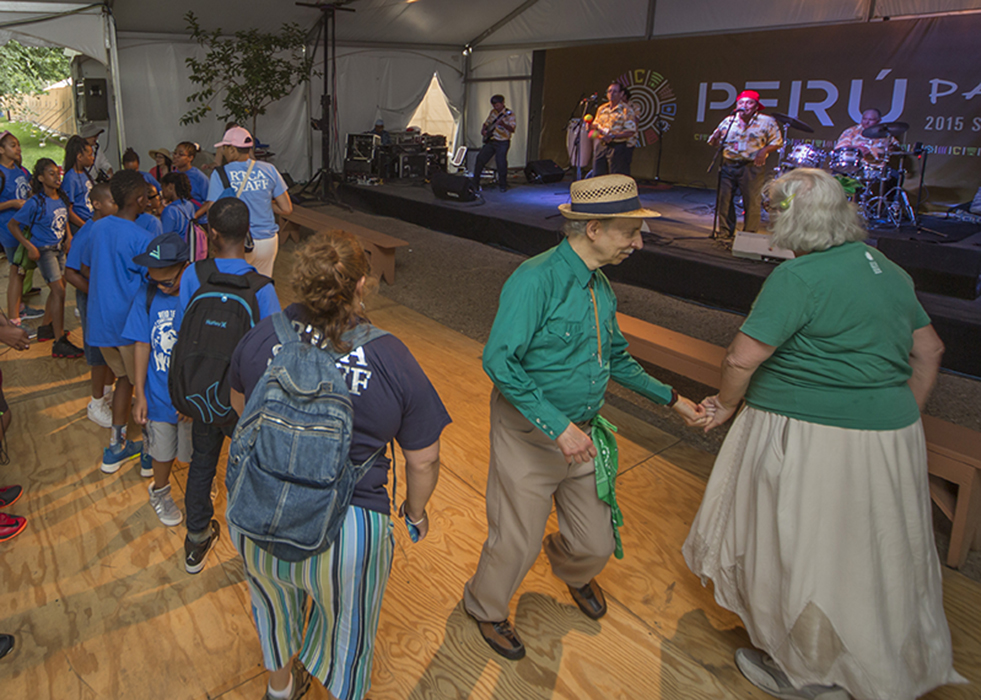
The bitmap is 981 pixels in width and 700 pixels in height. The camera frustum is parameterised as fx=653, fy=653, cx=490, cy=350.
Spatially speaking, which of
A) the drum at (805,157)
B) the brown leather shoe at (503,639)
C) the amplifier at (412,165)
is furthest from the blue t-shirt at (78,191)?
the amplifier at (412,165)

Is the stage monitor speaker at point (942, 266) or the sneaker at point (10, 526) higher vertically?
the stage monitor speaker at point (942, 266)

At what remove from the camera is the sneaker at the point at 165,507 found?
2727 millimetres

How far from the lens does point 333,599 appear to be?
147 centimetres

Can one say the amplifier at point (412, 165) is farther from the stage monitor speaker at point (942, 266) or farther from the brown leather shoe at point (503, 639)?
the brown leather shoe at point (503, 639)

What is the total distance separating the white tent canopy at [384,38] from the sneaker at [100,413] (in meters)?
6.77

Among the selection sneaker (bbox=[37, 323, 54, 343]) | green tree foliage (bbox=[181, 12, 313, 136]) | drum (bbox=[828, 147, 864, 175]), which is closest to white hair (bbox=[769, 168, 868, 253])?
sneaker (bbox=[37, 323, 54, 343])

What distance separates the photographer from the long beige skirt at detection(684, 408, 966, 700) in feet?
5.80

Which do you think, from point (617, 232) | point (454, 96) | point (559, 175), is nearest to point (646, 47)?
point (559, 175)

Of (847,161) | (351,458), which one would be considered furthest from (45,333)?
(847,161)

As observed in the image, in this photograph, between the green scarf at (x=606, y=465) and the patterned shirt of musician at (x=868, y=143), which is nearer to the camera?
the green scarf at (x=606, y=465)

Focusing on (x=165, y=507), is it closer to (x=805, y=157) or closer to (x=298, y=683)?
(x=298, y=683)

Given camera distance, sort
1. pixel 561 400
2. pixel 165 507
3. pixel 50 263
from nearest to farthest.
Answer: pixel 561 400 < pixel 165 507 < pixel 50 263

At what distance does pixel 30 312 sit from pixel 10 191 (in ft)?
3.24

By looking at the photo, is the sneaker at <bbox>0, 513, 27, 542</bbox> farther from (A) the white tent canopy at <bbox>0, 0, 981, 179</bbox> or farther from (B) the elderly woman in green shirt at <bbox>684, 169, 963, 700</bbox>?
(A) the white tent canopy at <bbox>0, 0, 981, 179</bbox>
